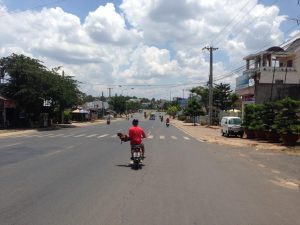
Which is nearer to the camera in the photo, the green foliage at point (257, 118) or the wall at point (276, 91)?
the green foliage at point (257, 118)

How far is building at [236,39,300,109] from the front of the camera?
1945 inches

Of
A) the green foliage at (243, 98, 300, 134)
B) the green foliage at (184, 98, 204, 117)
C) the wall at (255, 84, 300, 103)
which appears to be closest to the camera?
the green foliage at (243, 98, 300, 134)

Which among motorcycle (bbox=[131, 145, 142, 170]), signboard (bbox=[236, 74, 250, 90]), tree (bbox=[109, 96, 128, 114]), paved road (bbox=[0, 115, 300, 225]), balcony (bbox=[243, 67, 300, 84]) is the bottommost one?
paved road (bbox=[0, 115, 300, 225])

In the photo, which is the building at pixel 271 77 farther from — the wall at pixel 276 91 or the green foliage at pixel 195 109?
the green foliage at pixel 195 109

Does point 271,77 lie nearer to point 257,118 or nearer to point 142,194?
point 257,118

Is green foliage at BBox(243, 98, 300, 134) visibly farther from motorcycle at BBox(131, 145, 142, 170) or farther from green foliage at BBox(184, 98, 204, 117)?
green foliage at BBox(184, 98, 204, 117)


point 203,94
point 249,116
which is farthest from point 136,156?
point 203,94

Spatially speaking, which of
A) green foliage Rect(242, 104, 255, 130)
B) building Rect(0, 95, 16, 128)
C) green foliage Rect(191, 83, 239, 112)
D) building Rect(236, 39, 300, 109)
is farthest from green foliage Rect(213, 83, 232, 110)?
green foliage Rect(242, 104, 255, 130)

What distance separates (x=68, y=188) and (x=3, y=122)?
48065mm

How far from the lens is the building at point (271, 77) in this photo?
49406 mm

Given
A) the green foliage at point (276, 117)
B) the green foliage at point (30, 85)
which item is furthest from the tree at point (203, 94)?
the green foliage at point (276, 117)

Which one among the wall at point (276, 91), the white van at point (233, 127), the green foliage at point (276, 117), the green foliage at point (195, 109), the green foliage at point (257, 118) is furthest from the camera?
the green foliage at point (195, 109)

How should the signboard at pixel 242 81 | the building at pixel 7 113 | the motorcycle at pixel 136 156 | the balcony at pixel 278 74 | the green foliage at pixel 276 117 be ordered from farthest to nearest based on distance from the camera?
1. the balcony at pixel 278 74
2. the signboard at pixel 242 81
3. the building at pixel 7 113
4. the green foliage at pixel 276 117
5. the motorcycle at pixel 136 156

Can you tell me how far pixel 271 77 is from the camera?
198 ft
